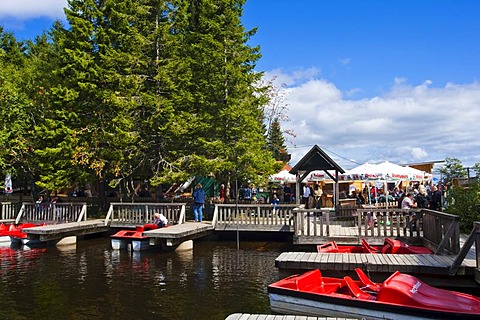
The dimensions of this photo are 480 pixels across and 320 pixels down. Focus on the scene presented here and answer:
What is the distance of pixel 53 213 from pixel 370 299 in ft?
59.0

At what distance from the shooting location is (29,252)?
17609 millimetres

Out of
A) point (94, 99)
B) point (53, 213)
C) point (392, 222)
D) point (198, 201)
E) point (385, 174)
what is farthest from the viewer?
point (94, 99)

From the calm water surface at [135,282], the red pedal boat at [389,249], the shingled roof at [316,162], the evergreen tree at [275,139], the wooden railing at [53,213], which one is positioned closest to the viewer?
the calm water surface at [135,282]

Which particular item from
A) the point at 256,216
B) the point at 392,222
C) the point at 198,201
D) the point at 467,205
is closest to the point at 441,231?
the point at 392,222

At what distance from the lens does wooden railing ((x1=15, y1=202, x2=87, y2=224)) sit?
2169 centimetres

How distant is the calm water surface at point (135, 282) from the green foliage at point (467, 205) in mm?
6481

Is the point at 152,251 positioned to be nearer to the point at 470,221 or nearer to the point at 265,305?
the point at 265,305

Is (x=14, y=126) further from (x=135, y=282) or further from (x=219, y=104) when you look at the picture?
(x=135, y=282)

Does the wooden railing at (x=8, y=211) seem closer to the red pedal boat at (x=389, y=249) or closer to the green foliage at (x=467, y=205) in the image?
the red pedal boat at (x=389, y=249)

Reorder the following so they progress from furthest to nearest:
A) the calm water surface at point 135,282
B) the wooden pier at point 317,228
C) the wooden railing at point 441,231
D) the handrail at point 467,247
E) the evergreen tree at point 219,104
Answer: the evergreen tree at point 219,104, the wooden railing at point 441,231, the wooden pier at point 317,228, the calm water surface at point 135,282, the handrail at point 467,247

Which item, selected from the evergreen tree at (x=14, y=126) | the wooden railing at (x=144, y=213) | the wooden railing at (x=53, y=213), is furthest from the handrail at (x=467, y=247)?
the evergreen tree at (x=14, y=126)

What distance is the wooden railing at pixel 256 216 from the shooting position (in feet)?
59.9

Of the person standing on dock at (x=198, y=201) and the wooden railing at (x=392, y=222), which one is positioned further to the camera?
the person standing on dock at (x=198, y=201)

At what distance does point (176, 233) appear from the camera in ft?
54.0
